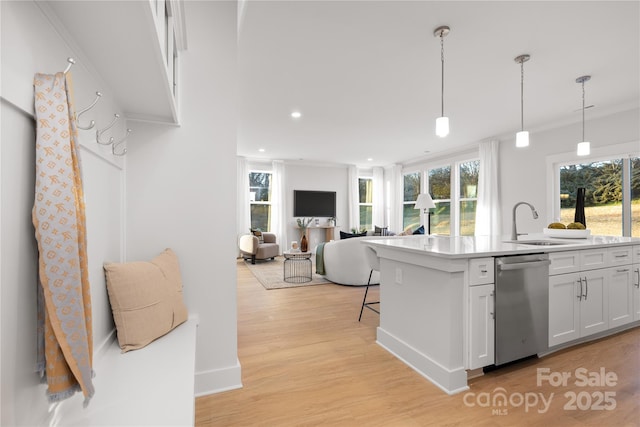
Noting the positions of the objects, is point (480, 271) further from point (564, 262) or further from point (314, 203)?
point (314, 203)

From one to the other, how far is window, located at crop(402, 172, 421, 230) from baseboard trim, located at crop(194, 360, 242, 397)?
22.6ft

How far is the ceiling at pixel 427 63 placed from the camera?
218 centimetres

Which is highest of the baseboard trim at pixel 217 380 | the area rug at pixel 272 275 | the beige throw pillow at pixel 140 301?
the beige throw pillow at pixel 140 301

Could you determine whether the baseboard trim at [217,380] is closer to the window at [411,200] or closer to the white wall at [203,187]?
the white wall at [203,187]

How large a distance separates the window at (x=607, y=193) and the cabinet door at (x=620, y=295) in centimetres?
182

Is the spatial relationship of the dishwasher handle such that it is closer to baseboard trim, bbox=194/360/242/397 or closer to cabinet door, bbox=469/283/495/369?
cabinet door, bbox=469/283/495/369

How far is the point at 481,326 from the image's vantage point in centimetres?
196

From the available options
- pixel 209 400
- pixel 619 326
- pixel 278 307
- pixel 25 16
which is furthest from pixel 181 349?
pixel 619 326

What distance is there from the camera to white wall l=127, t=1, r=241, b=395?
1.76 meters

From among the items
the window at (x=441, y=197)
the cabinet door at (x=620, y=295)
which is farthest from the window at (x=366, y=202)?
the cabinet door at (x=620, y=295)

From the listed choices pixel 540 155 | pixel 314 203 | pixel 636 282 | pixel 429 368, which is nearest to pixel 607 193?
pixel 540 155

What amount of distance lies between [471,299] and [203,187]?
1.87m

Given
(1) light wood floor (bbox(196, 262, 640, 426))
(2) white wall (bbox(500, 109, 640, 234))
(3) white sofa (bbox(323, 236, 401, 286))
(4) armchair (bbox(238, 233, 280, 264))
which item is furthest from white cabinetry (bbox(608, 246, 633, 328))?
(4) armchair (bbox(238, 233, 280, 264))

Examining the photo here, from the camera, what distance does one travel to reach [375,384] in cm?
194
